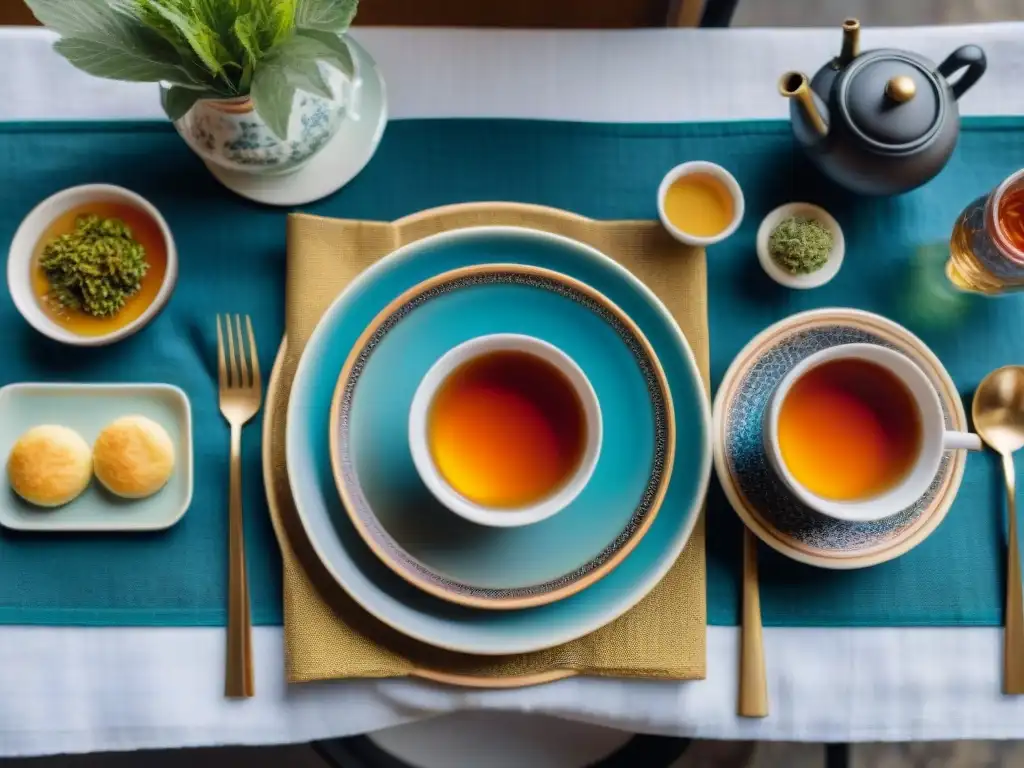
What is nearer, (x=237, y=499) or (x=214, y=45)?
(x=214, y=45)

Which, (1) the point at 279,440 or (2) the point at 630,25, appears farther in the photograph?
(2) the point at 630,25

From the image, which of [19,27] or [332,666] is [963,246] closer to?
[332,666]

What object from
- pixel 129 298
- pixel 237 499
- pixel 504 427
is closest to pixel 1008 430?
pixel 504 427

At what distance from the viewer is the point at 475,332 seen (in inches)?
31.4

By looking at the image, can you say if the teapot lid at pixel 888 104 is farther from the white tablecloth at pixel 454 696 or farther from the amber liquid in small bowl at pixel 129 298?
the amber liquid in small bowl at pixel 129 298

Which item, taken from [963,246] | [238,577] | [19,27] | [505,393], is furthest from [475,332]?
[19,27]

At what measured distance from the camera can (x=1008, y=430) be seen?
0.84m

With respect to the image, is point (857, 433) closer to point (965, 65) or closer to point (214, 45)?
point (965, 65)

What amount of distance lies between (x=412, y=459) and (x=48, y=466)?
36 centimetres

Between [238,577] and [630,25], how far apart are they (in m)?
0.75

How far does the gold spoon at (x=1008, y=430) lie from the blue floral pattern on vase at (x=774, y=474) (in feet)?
0.20

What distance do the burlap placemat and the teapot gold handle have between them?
331 mm

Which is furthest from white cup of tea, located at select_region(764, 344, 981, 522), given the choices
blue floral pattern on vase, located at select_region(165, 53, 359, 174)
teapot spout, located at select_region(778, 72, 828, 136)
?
blue floral pattern on vase, located at select_region(165, 53, 359, 174)

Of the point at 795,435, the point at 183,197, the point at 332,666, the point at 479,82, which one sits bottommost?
the point at 332,666
